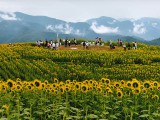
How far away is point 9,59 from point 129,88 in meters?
32.1

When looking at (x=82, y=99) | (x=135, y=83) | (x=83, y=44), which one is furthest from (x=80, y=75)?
(x=135, y=83)

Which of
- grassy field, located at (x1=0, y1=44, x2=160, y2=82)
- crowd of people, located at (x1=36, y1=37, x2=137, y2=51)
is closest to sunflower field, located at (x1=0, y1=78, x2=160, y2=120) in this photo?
grassy field, located at (x1=0, y1=44, x2=160, y2=82)

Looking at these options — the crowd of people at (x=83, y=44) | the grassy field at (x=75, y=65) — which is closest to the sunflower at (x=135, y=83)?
the grassy field at (x=75, y=65)

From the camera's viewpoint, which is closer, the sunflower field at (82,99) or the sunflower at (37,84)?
the sunflower field at (82,99)

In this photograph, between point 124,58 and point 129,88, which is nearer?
point 129,88

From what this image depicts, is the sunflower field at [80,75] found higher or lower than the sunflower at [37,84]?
lower

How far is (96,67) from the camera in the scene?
42.2 metres

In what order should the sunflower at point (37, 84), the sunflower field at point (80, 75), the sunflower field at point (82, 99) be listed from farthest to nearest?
1. the sunflower at point (37, 84)
2. the sunflower field at point (80, 75)
3. the sunflower field at point (82, 99)

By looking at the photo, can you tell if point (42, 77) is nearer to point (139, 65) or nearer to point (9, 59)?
point (9, 59)

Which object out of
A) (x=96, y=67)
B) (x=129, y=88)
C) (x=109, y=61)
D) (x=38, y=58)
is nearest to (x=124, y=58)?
(x=109, y=61)

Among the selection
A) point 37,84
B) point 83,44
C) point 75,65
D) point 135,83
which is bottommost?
point 75,65

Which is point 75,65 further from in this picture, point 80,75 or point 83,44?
point 83,44

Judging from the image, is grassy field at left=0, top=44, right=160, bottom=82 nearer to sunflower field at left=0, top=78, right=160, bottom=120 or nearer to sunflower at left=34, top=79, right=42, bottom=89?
sunflower at left=34, top=79, right=42, bottom=89

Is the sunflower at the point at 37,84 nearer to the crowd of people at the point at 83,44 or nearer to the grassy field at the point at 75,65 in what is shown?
the grassy field at the point at 75,65
